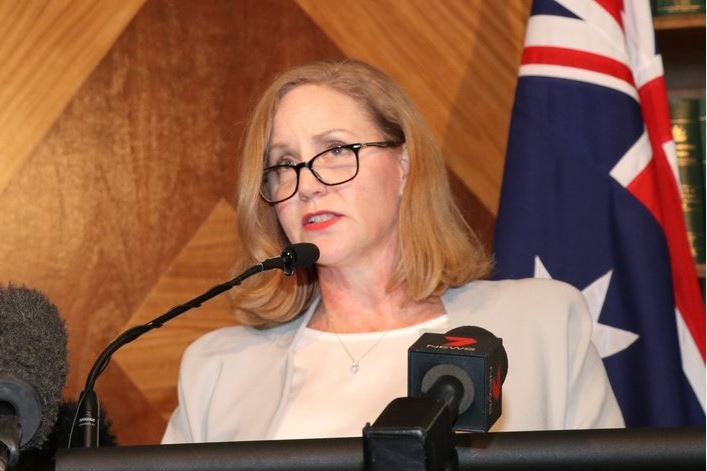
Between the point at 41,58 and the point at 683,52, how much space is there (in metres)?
1.76

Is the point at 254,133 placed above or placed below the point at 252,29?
below

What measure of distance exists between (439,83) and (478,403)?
88.9 inches

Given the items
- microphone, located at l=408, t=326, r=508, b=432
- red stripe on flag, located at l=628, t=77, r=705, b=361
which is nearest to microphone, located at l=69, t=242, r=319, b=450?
microphone, located at l=408, t=326, r=508, b=432

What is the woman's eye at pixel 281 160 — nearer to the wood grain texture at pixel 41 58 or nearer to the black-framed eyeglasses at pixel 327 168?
the black-framed eyeglasses at pixel 327 168

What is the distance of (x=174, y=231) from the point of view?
3.06 meters

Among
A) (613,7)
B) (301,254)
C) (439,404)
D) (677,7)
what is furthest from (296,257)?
(677,7)

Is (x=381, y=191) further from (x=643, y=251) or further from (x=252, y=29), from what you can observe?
(x=252, y=29)

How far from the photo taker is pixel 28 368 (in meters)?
1.04

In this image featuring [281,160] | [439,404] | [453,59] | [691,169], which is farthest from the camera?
[453,59]

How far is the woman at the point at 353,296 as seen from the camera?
2.17 meters

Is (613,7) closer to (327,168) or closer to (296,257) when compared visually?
(327,168)

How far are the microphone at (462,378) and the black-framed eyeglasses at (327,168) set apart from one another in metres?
1.21

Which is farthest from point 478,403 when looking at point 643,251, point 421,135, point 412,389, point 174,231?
point 174,231

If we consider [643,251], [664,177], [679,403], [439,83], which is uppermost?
[439,83]
